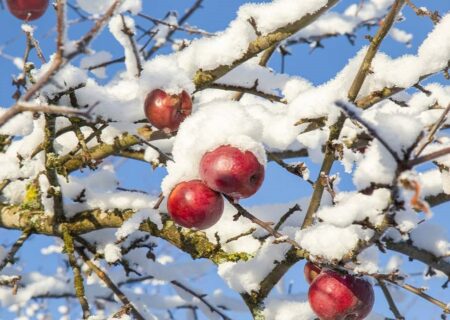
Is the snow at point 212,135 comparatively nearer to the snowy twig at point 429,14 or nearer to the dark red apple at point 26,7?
the snowy twig at point 429,14

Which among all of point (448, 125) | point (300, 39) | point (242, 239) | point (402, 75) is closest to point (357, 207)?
point (402, 75)

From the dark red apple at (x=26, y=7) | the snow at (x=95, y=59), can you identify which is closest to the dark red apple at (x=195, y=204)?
the dark red apple at (x=26, y=7)

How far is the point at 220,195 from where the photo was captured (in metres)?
1.77

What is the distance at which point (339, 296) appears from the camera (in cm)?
181

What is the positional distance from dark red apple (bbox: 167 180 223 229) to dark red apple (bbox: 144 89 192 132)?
29 cm

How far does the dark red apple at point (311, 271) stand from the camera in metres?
2.10

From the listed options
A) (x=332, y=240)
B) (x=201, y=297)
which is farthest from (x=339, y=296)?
(x=201, y=297)

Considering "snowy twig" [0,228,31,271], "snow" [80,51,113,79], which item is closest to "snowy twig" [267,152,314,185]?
"snowy twig" [0,228,31,271]

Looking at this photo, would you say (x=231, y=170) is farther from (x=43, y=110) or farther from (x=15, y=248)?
(x=15, y=248)

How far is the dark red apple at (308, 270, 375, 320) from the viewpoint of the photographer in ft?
5.97

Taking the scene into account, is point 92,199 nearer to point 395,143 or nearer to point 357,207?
point 357,207

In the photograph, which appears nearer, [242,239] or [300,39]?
[242,239]

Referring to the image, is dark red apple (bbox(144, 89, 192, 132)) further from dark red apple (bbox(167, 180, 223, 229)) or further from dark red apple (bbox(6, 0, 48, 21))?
dark red apple (bbox(6, 0, 48, 21))

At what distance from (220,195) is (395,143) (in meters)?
0.74
